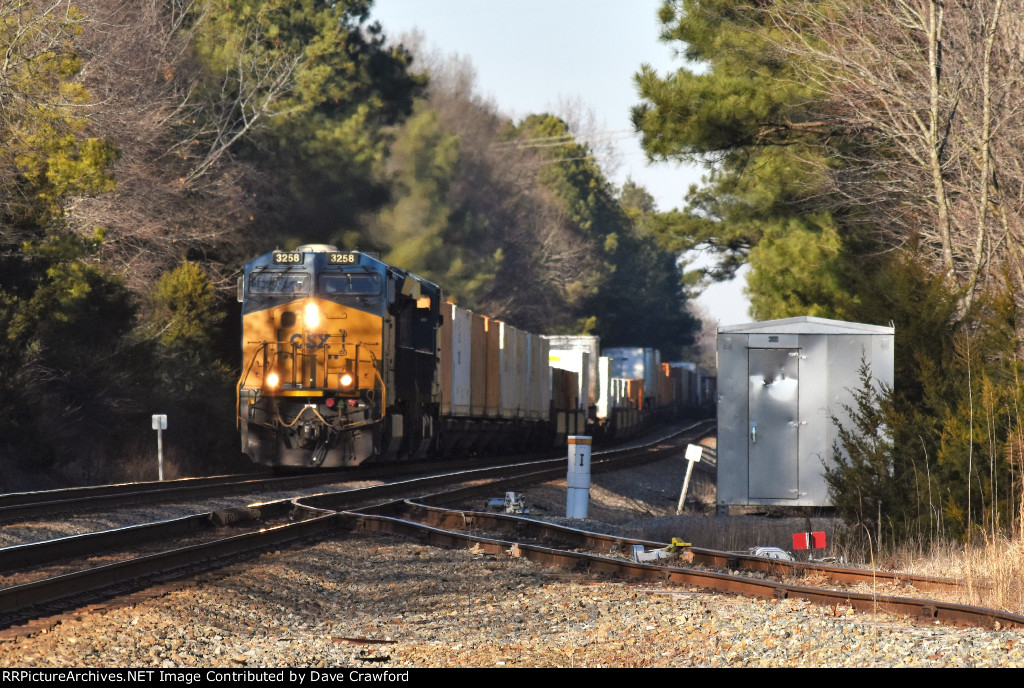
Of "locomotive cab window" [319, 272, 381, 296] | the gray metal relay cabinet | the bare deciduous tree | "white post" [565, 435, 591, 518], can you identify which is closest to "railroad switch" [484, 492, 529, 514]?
"white post" [565, 435, 591, 518]

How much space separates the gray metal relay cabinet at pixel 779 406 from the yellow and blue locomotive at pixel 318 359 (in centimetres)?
610

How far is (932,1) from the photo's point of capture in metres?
16.0

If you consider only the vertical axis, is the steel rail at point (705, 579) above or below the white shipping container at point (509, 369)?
below

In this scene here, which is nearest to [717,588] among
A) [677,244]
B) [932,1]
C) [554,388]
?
[932,1]

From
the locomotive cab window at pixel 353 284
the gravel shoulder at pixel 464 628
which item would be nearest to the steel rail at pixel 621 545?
the gravel shoulder at pixel 464 628

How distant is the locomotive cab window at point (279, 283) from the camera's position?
Result: 19375mm

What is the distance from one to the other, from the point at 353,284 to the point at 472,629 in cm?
1279

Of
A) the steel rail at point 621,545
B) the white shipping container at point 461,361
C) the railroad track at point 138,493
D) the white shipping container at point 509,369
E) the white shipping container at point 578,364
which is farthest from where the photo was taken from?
the white shipping container at point 578,364

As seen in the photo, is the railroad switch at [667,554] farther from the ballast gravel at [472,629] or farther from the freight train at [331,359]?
the freight train at [331,359]

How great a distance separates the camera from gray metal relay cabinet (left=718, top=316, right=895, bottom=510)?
49.2 ft

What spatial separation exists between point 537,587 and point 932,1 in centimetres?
1121

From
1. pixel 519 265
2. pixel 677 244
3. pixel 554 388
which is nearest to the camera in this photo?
pixel 677 244

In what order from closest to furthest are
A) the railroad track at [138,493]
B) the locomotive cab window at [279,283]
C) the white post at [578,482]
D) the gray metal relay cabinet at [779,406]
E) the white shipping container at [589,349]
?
the railroad track at [138,493], the gray metal relay cabinet at [779,406], the white post at [578,482], the locomotive cab window at [279,283], the white shipping container at [589,349]

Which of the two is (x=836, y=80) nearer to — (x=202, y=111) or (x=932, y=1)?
(x=932, y=1)
